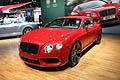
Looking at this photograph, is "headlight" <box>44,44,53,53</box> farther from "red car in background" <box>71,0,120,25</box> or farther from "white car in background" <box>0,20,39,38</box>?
"white car in background" <box>0,20,39,38</box>

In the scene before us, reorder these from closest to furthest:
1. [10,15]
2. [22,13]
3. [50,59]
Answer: [50,59], [10,15], [22,13]

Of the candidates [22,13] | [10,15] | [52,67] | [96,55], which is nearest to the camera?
[52,67]

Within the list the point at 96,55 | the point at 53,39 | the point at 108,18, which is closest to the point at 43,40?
the point at 53,39

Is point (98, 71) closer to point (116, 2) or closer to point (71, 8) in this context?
point (116, 2)

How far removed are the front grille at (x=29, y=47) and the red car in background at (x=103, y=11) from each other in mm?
4880

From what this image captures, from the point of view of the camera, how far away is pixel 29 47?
4262 millimetres

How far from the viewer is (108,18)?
27.9 ft

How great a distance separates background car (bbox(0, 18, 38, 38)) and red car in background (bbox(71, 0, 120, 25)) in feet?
9.20

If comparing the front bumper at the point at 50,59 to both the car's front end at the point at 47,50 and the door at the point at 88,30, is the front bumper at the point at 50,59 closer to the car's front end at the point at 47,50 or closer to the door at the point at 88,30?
the car's front end at the point at 47,50

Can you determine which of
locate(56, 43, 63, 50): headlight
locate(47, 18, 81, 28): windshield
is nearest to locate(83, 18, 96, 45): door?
locate(47, 18, 81, 28): windshield

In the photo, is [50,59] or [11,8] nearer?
[50,59]

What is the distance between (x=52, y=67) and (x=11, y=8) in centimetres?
619

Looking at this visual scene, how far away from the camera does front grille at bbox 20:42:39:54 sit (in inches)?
162

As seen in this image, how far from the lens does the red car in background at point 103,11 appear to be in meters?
8.29
